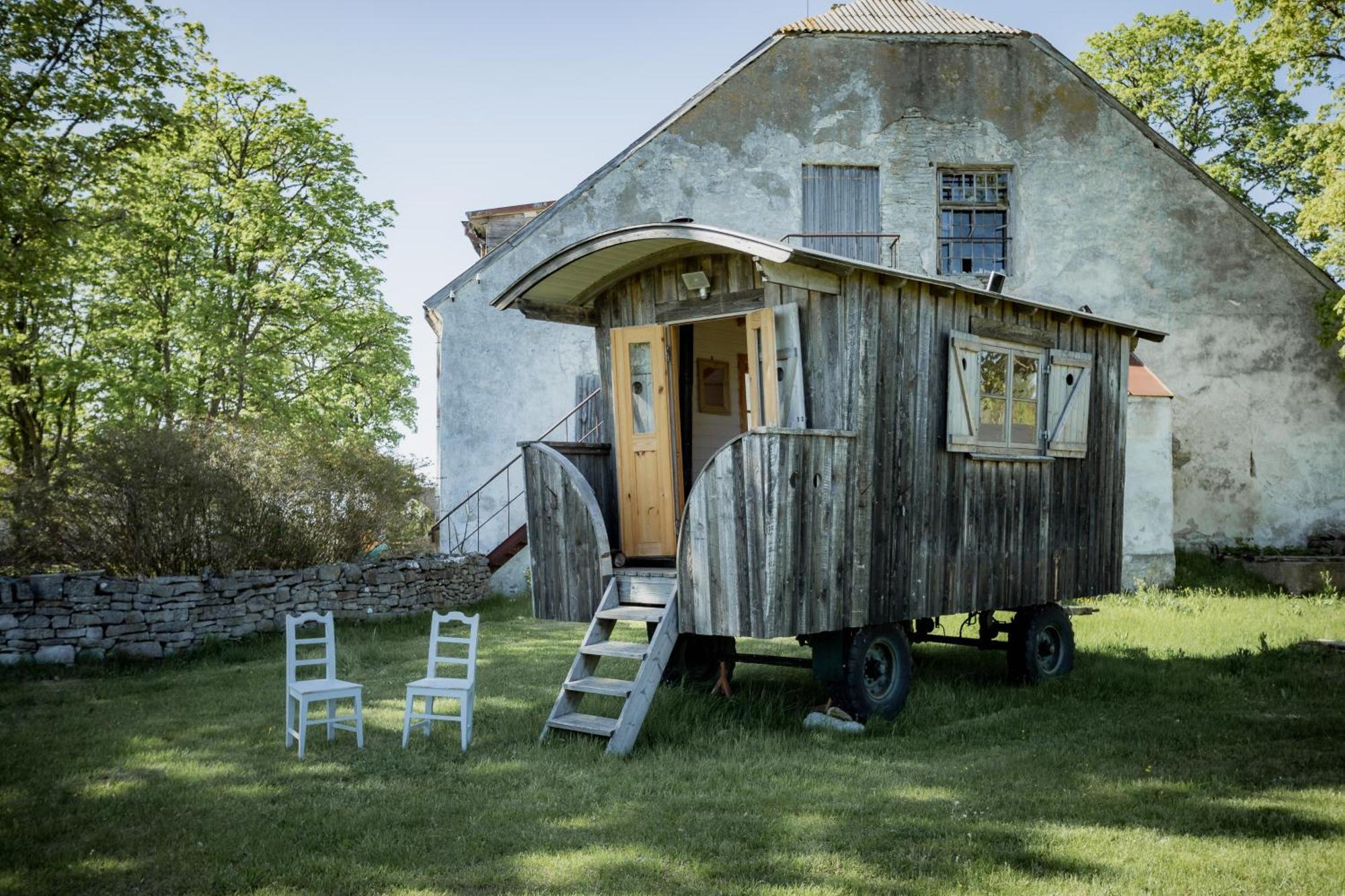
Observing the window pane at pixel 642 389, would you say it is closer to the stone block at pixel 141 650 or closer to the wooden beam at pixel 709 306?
the wooden beam at pixel 709 306

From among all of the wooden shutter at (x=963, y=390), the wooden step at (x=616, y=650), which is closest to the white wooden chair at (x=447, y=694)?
the wooden step at (x=616, y=650)

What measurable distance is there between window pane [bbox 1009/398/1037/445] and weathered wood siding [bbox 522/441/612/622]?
3772 millimetres

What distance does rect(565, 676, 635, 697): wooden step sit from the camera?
Answer: 287 inches

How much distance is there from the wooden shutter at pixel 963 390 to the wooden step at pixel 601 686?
11.0 ft

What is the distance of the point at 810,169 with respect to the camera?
1747 cm

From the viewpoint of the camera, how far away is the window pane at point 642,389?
350 inches

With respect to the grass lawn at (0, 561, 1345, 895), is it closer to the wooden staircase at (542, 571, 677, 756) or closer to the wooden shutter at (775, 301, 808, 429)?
the wooden staircase at (542, 571, 677, 756)

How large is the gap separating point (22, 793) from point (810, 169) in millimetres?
14182

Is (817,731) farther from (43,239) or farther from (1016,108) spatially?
(1016,108)

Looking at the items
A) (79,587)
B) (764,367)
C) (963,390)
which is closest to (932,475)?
(963,390)

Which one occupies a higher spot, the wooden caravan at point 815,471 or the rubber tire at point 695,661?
the wooden caravan at point 815,471

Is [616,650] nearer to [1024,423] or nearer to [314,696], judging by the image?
[314,696]

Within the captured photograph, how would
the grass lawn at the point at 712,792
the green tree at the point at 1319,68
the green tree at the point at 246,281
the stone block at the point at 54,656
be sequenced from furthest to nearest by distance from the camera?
the green tree at the point at 246,281
the green tree at the point at 1319,68
the stone block at the point at 54,656
the grass lawn at the point at 712,792

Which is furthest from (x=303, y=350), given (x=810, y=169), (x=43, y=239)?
(x=810, y=169)
